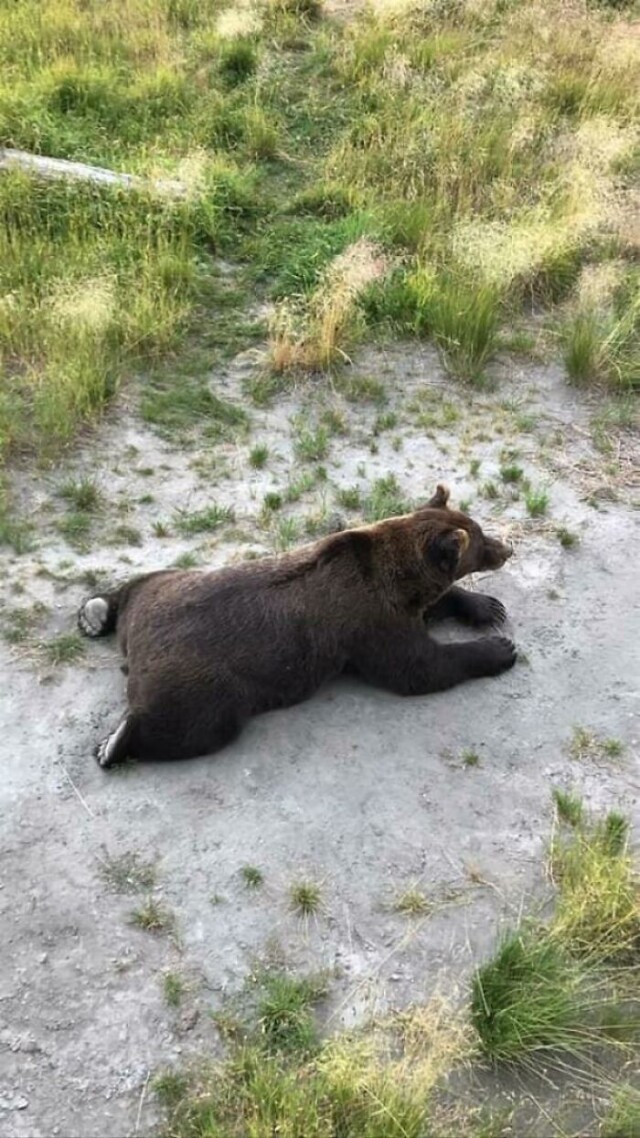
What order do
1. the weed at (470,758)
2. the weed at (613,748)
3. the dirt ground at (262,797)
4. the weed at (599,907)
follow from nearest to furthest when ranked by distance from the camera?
1. the dirt ground at (262,797)
2. the weed at (599,907)
3. the weed at (470,758)
4. the weed at (613,748)

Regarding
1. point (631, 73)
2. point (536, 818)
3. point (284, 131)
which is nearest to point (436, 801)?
point (536, 818)

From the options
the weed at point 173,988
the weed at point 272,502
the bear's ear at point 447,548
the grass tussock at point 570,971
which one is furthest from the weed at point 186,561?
the grass tussock at point 570,971

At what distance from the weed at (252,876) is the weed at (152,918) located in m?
0.35

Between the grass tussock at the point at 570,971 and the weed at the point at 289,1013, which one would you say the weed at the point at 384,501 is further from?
the weed at the point at 289,1013

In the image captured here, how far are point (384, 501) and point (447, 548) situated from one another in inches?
55.7

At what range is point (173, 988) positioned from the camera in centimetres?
422

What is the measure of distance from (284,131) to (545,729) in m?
8.18

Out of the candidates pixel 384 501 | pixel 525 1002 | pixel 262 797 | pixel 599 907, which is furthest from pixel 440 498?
pixel 525 1002

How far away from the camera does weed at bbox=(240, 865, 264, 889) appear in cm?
467

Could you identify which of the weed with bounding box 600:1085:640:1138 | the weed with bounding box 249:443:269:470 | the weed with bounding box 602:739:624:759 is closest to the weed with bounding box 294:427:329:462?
the weed with bounding box 249:443:269:470

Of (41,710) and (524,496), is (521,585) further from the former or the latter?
(41,710)

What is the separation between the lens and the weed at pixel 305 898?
180 inches

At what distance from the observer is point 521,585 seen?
6.62 metres

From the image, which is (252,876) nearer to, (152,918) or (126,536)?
(152,918)
